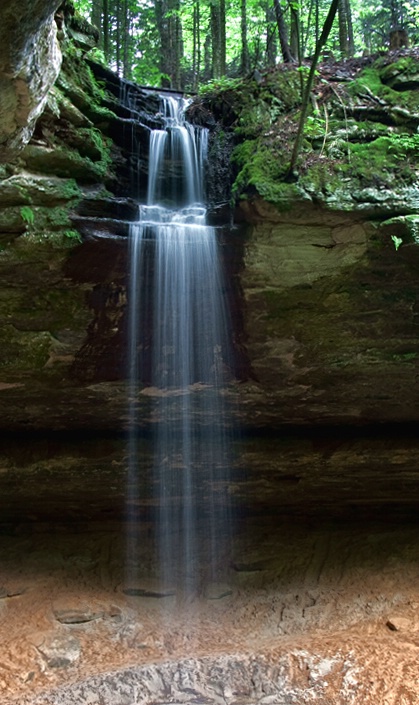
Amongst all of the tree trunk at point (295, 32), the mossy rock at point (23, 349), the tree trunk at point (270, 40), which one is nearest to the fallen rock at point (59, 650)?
the mossy rock at point (23, 349)

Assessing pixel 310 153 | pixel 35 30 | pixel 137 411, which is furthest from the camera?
pixel 137 411

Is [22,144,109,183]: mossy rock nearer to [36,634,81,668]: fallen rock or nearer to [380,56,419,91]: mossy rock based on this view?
[380,56,419,91]: mossy rock

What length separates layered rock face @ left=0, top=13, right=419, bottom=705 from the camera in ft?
16.4

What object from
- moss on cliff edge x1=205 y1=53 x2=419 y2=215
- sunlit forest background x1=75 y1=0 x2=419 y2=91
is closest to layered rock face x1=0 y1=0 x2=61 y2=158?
moss on cliff edge x1=205 y1=53 x2=419 y2=215

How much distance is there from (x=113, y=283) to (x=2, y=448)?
10.1 feet

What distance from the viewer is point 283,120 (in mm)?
5914

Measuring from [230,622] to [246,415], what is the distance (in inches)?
106

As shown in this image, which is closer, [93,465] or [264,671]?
[264,671]

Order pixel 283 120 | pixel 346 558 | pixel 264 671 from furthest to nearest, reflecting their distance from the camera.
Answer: pixel 346 558
pixel 283 120
pixel 264 671

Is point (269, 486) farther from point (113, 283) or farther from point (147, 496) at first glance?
point (113, 283)

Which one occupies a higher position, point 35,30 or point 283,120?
point 283,120

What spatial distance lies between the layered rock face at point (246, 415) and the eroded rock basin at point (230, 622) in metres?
0.03

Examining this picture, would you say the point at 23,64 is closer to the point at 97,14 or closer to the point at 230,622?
the point at 230,622

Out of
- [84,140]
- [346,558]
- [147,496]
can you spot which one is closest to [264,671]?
[346,558]
